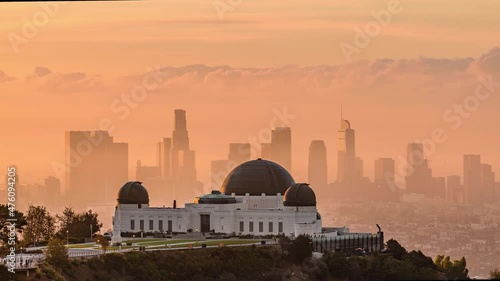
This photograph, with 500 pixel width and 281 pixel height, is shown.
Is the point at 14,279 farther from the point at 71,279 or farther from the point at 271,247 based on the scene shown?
the point at 271,247

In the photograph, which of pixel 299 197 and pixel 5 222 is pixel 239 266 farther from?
pixel 5 222

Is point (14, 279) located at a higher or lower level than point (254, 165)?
lower

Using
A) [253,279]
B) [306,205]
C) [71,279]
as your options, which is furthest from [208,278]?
[306,205]

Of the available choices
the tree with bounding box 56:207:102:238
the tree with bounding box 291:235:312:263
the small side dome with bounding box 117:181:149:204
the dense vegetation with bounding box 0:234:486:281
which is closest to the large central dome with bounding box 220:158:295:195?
the small side dome with bounding box 117:181:149:204

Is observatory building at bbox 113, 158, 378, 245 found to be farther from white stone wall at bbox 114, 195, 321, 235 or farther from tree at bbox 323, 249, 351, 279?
tree at bbox 323, 249, 351, 279

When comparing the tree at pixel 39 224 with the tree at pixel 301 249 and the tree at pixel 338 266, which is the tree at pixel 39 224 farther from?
the tree at pixel 338 266

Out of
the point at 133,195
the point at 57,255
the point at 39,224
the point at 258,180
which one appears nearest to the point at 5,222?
the point at 57,255
